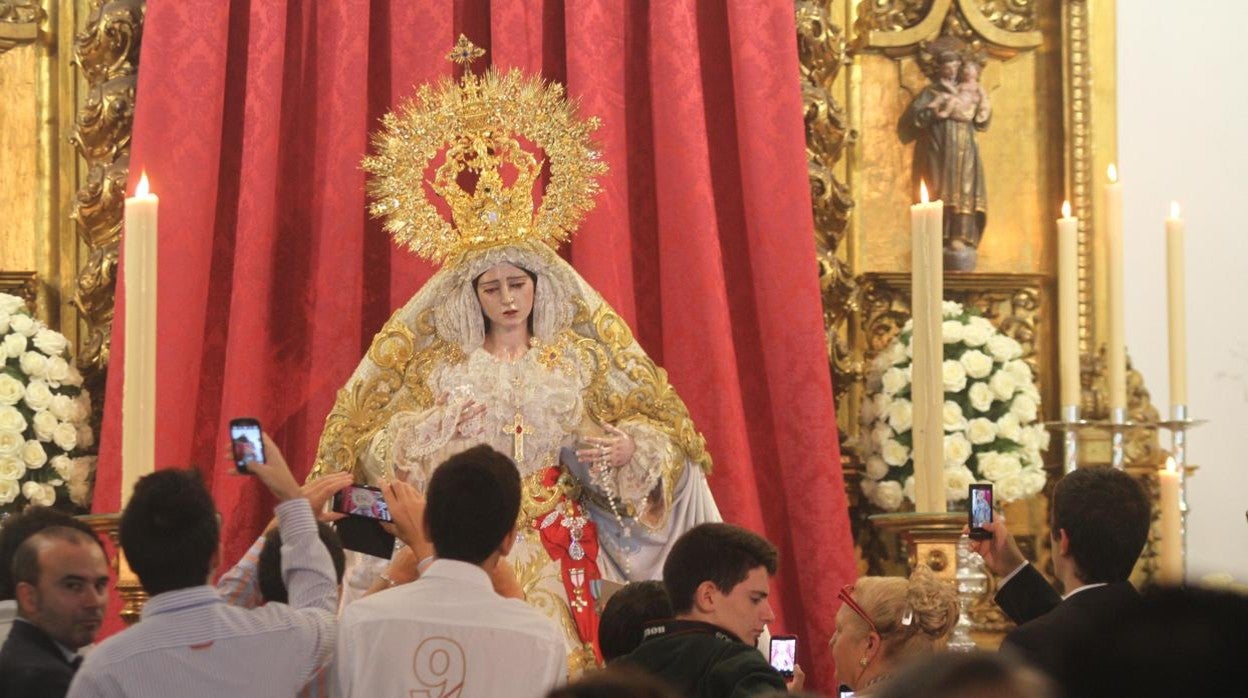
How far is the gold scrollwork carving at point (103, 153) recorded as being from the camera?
550 cm

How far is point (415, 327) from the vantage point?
15.0 feet

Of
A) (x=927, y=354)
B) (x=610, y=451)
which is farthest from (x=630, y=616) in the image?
(x=927, y=354)

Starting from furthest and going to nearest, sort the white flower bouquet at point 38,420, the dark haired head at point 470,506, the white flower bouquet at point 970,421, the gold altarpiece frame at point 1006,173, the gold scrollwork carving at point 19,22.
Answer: the gold altarpiece frame at point 1006,173 → the gold scrollwork carving at point 19,22 → the white flower bouquet at point 970,421 → the white flower bouquet at point 38,420 → the dark haired head at point 470,506

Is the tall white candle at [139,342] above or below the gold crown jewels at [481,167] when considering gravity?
below

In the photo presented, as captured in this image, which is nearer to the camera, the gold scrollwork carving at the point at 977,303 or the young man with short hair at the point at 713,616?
the young man with short hair at the point at 713,616

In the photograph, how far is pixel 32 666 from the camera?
2.65 meters

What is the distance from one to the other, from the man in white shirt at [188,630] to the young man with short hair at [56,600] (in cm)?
15

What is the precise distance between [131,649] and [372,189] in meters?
2.30

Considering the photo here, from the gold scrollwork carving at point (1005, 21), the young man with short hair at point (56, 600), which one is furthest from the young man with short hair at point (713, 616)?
the gold scrollwork carving at point (1005, 21)

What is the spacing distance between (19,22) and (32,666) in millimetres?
3571

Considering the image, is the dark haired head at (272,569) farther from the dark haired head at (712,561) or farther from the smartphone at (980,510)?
the smartphone at (980,510)

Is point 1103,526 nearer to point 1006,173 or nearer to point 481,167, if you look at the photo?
point 481,167

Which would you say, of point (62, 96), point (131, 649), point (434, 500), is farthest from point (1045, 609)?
point (62, 96)

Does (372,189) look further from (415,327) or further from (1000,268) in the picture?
(1000,268)
